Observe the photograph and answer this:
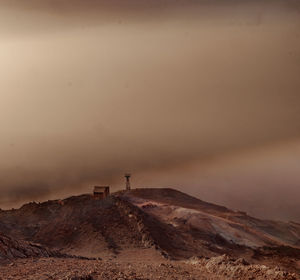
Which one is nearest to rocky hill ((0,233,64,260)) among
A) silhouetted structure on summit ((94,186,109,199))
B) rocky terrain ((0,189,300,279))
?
rocky terrain ((0,189,300,279))

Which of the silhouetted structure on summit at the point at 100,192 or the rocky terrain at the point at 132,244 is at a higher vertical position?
the silhouetted structure on summit at the point at 100,192

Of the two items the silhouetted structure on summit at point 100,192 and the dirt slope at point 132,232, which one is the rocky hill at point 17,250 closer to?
the dirt slope at point 132,232

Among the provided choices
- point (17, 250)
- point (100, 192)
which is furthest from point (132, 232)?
point (17, 250)

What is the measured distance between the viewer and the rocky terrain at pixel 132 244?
12947 mm

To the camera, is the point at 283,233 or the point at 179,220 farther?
the point at 283,233

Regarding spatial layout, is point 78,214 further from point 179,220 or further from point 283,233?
point 283,233

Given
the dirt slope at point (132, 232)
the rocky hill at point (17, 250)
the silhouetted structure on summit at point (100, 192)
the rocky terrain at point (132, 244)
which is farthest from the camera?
the silhouetted structure on summit at point (100, 192)

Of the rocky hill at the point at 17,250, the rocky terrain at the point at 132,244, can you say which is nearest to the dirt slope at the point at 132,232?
the rocky terrain at the point at 132,244

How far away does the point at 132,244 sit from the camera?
28984mm

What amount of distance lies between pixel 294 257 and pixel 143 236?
16.0 metres

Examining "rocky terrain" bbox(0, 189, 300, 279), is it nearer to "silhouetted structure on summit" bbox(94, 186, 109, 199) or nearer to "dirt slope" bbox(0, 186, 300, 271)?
"dirt slope" bbox(0, 186, 300, 271)

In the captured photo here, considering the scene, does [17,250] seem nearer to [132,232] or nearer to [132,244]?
[132,244]

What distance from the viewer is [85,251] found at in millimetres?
27812

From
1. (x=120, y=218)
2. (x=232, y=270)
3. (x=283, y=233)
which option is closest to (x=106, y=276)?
(x=232, y=270)
